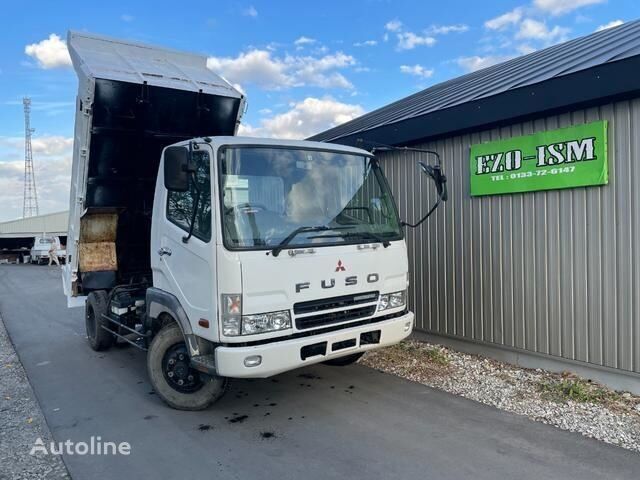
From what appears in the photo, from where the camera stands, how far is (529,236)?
5.79 m

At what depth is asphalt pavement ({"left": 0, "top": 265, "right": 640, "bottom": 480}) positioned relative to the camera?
142 inches

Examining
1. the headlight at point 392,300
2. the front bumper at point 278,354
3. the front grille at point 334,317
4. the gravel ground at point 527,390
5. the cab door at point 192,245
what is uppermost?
the cab door at point 192,245

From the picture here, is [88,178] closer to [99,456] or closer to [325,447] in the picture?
[99,456]

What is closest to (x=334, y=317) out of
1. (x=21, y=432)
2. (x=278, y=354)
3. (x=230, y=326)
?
(x=278, y=354)

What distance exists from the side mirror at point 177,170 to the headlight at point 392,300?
215cm

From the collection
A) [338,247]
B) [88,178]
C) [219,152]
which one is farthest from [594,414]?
[88,178]

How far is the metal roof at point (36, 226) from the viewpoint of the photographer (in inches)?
1303

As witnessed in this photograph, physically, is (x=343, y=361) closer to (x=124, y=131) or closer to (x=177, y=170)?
(x=177, y=170)

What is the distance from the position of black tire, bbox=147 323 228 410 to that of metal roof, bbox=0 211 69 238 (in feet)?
103

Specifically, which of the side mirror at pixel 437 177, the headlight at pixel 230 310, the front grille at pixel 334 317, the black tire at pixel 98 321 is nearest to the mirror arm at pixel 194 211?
the headlight at pixel 230 310

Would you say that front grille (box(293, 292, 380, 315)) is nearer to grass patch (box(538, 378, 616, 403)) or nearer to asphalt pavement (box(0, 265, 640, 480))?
asphalt pavement (box(0, 265, 640, 480))

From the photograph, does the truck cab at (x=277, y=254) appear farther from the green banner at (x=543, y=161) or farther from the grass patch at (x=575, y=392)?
the green banner at (x=543, y=161)

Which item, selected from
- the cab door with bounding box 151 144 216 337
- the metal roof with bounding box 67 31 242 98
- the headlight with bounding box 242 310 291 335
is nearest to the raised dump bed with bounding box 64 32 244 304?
the metal roof with bounding box 67 31 242 98

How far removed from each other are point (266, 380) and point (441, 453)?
242 centimetres
